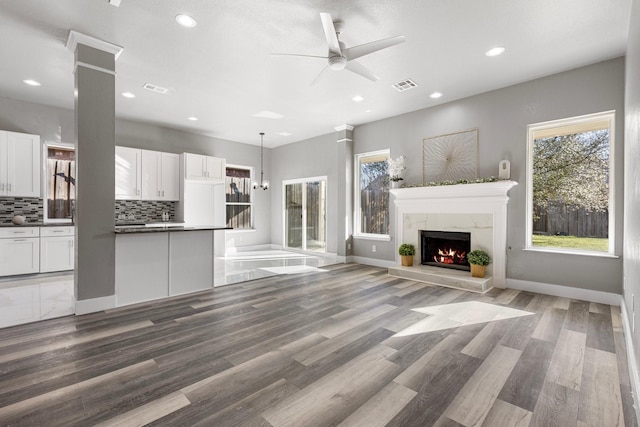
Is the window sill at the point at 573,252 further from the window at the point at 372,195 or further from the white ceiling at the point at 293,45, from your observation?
the window at the point at 372,195

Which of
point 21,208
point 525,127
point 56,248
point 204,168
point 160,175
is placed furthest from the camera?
point 204,168

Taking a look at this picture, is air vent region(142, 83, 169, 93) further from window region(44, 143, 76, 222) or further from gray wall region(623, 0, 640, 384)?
gray wall region(623, 0, 640, 384)

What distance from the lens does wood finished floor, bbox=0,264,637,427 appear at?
5.72 feet

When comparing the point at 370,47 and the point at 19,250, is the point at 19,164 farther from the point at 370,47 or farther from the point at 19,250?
the point at 370,47

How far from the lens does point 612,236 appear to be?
3.74 meters

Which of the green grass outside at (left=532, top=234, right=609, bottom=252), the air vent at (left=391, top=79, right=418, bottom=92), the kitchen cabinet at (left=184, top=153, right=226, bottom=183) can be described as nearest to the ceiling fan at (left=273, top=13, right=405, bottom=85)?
the air vent at (left=391, top=79, right=418, bottom=92)

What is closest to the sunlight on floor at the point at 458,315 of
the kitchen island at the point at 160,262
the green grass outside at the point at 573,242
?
the green grass outside at the point at 573,242

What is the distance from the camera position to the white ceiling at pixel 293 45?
285cm

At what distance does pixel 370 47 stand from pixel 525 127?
2962 mm

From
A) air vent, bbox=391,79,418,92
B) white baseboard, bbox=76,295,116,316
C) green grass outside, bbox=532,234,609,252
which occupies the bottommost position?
white baseboard, bbox=76,295,116,316

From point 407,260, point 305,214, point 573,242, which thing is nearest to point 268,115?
point 305,214

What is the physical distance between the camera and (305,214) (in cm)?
823

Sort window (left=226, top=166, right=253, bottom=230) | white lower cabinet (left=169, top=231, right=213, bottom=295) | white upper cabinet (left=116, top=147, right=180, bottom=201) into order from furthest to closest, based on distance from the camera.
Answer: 1. window (left=226, top=166, right=253, bottom=230)
2. white upper cabinet (left=116, top=147, right=180, bottom=201)
3. white lower cabinet (left=169, top=231, right=213, bottom=295)

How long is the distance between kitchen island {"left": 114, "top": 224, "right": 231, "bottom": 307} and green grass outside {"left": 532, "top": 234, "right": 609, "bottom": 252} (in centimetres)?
491
